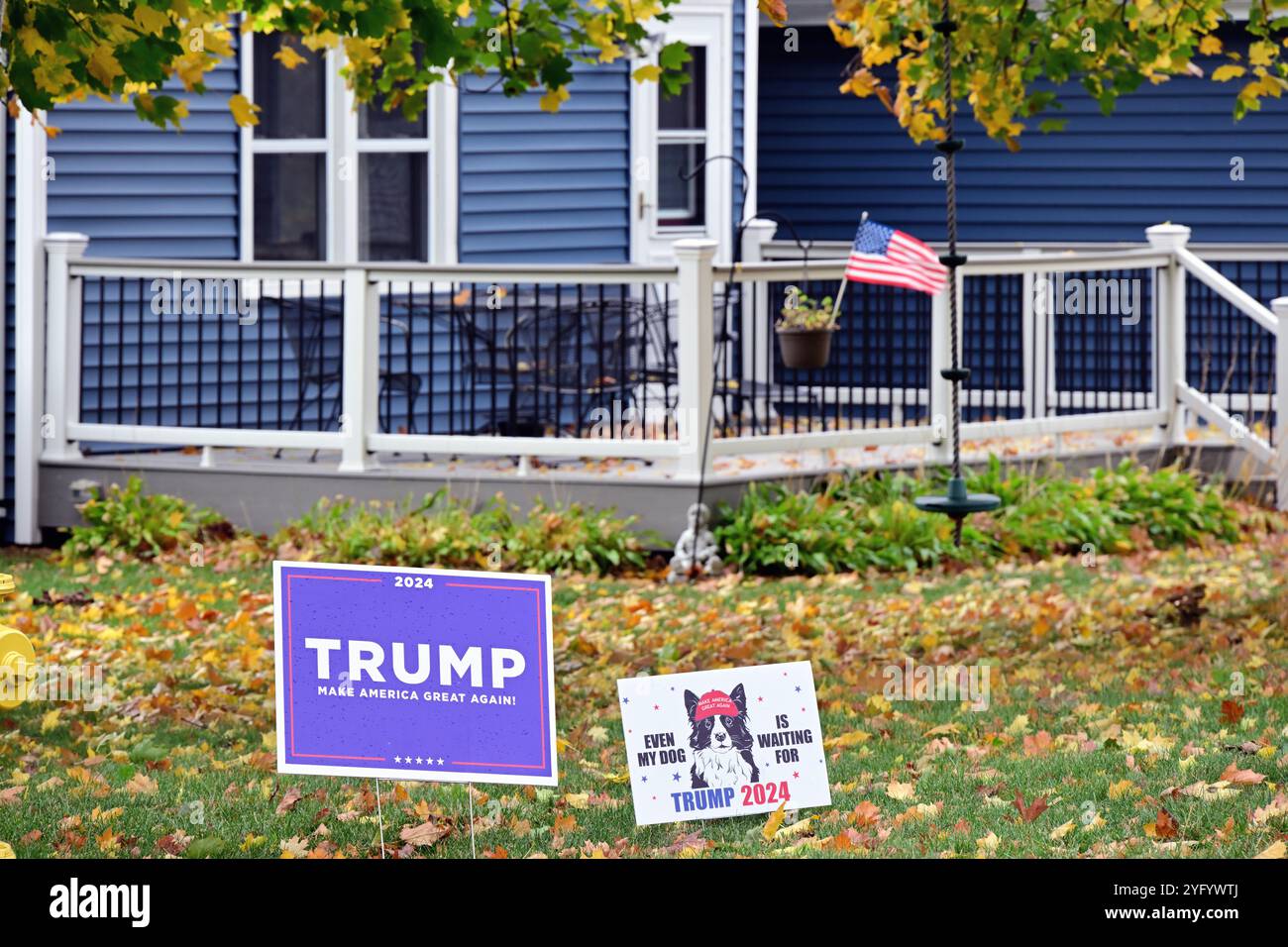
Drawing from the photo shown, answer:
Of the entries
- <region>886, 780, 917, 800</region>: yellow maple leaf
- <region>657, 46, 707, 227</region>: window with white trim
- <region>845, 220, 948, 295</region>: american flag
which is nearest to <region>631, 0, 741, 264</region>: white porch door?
<region>657, 46, 707, 227</region>: window with white trim

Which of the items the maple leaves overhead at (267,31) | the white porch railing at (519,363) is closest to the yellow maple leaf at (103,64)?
the maple leaves overhead at (267,31)

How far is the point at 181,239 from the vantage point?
40.7 ft

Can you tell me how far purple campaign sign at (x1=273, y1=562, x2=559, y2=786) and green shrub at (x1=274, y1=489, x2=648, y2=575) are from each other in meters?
5.03

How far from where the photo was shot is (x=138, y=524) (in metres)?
11.2

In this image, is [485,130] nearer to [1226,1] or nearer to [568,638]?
[568,638]

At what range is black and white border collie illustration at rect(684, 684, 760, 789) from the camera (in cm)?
561

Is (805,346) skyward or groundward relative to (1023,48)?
groundward

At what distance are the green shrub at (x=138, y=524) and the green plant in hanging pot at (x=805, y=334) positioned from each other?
3.65 metres

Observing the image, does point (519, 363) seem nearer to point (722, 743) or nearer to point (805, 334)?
point (805, 334)

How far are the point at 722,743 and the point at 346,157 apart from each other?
26.2ft

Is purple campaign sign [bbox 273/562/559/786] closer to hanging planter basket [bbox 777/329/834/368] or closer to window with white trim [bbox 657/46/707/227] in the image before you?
hanging planter basket [bbox 777/329/834/368]

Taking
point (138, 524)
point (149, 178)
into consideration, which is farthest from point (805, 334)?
point (149, 178)

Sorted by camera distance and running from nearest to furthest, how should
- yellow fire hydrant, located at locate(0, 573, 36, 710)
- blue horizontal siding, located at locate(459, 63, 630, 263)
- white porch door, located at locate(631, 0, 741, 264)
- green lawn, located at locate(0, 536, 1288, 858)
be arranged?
green lawn, located at locate(0, 536, 1288, 858) < yellow fire hydrant, located at locate(0, 573, 36, 710) < blue horizontal siding, located at locate(459, 63, 630, 263) < white porch door, located at locate(631, 0, 741, 264)
